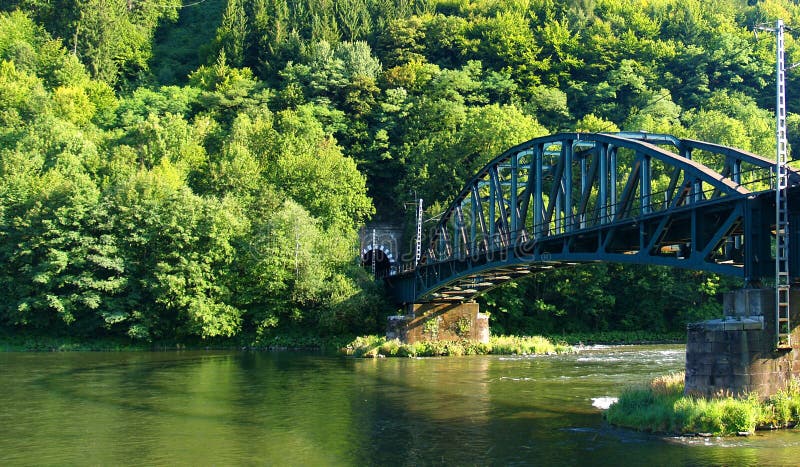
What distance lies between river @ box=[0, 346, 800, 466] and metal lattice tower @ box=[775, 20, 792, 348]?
2.96 m

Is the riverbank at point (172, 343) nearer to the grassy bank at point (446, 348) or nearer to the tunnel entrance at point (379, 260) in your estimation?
the grassy bank at point (446, 348)

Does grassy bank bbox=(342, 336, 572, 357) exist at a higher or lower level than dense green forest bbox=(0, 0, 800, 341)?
lower

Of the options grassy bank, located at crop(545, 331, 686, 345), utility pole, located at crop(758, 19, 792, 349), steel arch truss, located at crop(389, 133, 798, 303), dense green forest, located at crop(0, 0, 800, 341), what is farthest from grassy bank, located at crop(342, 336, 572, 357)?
utility pole, located at crop(758, 19, 792, 349)

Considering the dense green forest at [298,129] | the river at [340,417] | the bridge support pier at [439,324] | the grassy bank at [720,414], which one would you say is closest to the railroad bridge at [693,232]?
the grassy bank at [720,414]

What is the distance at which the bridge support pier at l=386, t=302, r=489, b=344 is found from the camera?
5912cm

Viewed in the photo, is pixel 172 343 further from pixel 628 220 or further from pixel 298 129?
pixel 628 220

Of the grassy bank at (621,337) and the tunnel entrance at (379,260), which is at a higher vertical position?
the tunnel entrance at (379,260)

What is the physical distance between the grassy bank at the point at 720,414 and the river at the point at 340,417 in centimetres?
55

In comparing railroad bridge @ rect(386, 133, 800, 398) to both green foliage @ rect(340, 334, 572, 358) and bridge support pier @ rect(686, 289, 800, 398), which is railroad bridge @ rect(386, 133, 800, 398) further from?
green foliage @ rect(340, 334, 572, 358)

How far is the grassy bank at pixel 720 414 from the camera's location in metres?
24.1

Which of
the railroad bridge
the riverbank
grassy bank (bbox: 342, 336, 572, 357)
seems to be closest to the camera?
the railroad bridge

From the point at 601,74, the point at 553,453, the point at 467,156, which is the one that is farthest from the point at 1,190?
the point at 601,74

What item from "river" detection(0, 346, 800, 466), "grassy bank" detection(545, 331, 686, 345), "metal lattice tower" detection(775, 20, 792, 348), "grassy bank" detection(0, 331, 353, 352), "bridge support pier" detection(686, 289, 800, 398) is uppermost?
"metal lattice tower" detection(775, 20, 792, 348)

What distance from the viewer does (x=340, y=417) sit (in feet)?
97.1
